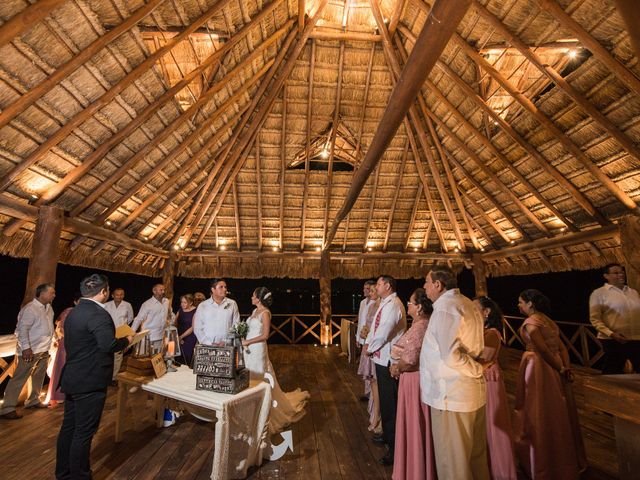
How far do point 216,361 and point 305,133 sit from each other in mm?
6283

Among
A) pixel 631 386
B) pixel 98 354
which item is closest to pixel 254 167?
pixel 98 354

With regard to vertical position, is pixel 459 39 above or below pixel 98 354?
Answer: above

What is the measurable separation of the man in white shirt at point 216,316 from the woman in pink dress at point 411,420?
6.22ft

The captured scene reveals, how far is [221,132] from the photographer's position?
Result: 6215 millimetres

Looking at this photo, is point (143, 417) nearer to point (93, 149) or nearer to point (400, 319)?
point (400, 319)

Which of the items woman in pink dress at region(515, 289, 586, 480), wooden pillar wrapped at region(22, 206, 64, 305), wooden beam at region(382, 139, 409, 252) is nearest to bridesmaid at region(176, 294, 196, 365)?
wooden pillar wrapped at region(22, 206, 64, 305)

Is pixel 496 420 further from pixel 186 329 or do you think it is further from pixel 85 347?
pixel 186 329

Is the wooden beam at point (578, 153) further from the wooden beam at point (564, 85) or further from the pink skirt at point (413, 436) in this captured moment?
the pink skirt at point (413, 436)

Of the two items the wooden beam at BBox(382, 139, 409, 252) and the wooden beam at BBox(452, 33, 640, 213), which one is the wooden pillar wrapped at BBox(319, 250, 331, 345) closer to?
the wooden beam at BBox(382, 139, 409, 252)

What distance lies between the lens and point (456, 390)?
198 cm

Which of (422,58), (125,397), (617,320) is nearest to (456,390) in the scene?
(422,58)

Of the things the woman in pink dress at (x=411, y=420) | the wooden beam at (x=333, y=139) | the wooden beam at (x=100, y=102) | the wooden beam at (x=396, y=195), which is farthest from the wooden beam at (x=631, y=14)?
the wooden beam at (x=396, y=195)

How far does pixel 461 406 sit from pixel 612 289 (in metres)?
3.53

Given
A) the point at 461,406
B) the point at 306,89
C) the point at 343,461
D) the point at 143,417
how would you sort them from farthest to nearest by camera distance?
1. the point at 306,89
2. the point at 143,417
3. the point at 343,461
4. the point at 461,406
